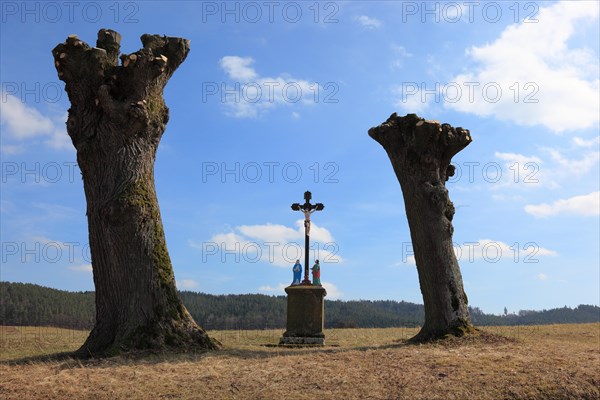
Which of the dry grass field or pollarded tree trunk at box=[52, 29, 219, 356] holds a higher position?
pollarded tree trunk at box=[52, 29, 219, 356]

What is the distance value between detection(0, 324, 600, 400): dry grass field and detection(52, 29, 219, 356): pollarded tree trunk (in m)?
1.01

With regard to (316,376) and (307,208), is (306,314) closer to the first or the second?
(307,208)

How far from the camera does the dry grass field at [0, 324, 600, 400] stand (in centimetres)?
925

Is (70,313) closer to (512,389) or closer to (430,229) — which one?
(430,229)

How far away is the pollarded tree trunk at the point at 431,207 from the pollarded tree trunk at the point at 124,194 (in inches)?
239

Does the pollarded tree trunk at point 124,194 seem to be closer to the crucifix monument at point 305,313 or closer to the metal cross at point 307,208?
the crucifix monument at point 305,313

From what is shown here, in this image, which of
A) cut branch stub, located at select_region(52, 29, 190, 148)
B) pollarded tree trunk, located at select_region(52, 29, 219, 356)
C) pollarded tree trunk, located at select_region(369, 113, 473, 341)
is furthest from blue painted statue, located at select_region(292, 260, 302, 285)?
cut branch stub, located at select_region(52, 29, 190, 148)

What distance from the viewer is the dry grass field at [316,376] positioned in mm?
9250

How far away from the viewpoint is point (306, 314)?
18.5m

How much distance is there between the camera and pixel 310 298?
18.6 meters

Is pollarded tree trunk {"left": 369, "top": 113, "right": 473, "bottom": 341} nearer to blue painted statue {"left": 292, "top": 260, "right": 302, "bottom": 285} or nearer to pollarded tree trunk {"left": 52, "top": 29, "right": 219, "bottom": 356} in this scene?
blue painted statue {"left": 292, "top": 260, "right": 302, "bottom": 285}

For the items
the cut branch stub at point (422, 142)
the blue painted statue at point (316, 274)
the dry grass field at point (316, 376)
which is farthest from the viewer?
the blue painted statue at point (316, 274)

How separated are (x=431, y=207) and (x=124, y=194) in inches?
Answer: 314

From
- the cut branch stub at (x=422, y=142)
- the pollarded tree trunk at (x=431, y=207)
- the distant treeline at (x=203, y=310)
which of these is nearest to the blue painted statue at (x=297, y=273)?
the pollarded tree trunk at (x=431, y=207)
